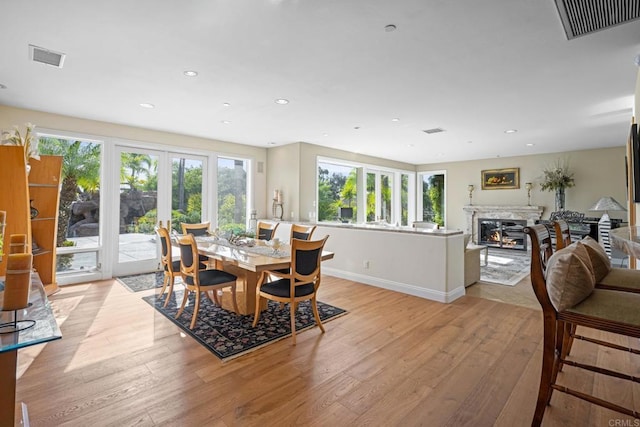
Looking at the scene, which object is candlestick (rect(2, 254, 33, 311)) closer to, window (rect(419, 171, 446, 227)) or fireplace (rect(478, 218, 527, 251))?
fireplace (rect(478, 218, 527, 251))

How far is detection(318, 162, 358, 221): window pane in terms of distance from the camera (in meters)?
7.54

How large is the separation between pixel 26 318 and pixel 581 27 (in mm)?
3646

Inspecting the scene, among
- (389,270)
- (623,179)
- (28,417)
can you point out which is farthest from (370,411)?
(623,179)

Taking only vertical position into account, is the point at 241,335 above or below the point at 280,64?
below

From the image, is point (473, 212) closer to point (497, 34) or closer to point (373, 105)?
point (373, 105)

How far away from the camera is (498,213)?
8508 mm

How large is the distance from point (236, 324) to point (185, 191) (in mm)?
3490

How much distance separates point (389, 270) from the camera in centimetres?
461

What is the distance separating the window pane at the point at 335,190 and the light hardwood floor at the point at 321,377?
4358 millimetres

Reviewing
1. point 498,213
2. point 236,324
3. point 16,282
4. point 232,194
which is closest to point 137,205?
point 232,194

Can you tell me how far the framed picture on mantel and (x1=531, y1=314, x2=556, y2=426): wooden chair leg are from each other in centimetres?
781

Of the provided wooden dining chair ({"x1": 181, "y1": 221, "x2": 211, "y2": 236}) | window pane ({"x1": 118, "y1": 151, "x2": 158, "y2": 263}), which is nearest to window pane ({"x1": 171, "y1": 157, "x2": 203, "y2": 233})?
window pane ({"x1": 118, "y1": 151, "x2": 158, "y2": 263})

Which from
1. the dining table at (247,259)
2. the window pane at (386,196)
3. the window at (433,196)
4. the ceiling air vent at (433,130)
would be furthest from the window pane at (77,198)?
the window at (433,196)

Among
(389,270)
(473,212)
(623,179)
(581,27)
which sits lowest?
(389,270)
